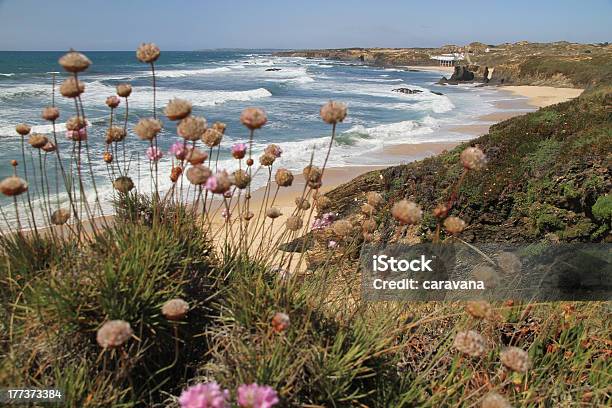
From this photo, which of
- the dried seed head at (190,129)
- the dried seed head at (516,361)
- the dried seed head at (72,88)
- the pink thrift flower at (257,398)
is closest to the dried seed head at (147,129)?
the dried seed head at (190,129)

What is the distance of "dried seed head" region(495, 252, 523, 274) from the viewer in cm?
432

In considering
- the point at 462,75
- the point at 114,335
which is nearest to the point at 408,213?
the point at 114,335

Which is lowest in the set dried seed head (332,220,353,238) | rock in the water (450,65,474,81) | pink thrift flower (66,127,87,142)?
dried seed head (332,220,353,238)

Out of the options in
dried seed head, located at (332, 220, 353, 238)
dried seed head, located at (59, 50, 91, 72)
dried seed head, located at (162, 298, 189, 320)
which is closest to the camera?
dried seed head, located at (162, 298, 189, 320)

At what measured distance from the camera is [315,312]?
2385mm

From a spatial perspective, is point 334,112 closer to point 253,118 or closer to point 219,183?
point 253,118

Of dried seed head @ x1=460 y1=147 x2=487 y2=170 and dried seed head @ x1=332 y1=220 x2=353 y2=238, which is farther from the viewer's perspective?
dried seed head @ x1=332 y1=220 x2=353 y2=238

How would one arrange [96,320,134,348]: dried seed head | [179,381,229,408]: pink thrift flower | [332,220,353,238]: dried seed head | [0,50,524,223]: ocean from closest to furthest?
[179,381,229,408]: pink thrift flower → [96,320,134,348]: dried seed head → [332,220,353,238]: dried seed head → [0,50,524,223]: ocean

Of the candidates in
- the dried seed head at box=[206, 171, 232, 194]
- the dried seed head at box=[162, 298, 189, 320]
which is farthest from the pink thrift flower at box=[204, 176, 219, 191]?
the dried seed head at box=[162, 298, 189, 320]

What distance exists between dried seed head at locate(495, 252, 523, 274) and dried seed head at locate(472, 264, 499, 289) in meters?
0.15

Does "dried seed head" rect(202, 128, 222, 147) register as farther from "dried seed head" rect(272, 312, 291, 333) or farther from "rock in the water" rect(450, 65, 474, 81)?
"rock in the water" rect(450, 65, 474, 81)

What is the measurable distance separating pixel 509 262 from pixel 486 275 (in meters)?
0.46

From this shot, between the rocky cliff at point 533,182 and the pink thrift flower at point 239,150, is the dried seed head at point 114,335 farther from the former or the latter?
the rocky cliff at point 533,182

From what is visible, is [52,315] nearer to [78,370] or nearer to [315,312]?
[78,370]
